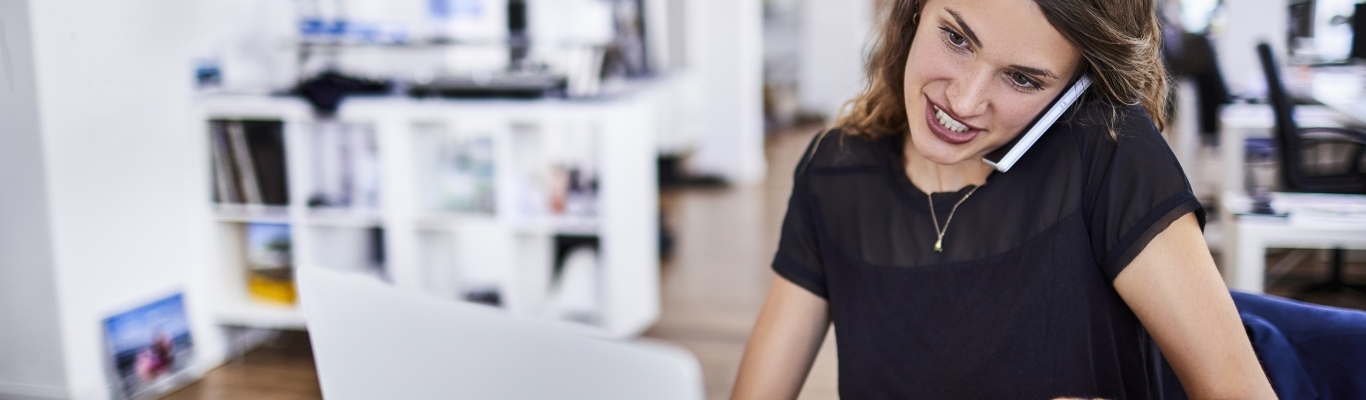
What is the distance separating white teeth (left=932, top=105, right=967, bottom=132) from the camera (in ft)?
3.23

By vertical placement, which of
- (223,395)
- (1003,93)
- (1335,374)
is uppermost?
(1003,93)

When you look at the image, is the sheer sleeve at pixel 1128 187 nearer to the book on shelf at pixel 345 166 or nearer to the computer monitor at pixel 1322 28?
the book on shelf at pixel 345 166

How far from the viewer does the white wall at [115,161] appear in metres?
2.58

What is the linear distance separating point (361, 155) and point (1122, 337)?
2642 millimetres

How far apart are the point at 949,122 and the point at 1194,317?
0.29 meters

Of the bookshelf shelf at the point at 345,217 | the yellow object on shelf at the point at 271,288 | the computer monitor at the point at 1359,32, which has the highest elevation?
the computer monitor at the point at 1359,32

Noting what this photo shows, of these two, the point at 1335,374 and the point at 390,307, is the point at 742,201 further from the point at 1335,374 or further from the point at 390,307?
the point at 390,307

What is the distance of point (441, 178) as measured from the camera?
10.8 ft

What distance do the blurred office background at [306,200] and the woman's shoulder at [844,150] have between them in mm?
825

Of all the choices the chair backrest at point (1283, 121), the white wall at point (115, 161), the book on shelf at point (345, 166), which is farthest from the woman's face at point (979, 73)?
the chair backrest at point (1283, 121)

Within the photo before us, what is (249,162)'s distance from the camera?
3.24 metres

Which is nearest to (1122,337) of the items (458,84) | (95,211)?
(458,84)

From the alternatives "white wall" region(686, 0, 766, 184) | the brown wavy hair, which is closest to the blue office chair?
the brown wavy hair

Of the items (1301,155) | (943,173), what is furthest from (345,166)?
(1301,155)
